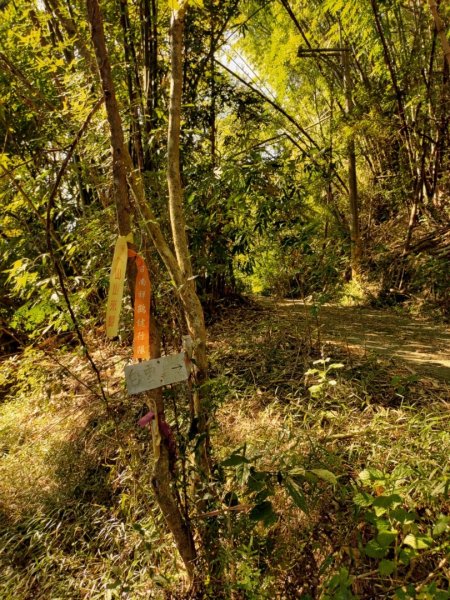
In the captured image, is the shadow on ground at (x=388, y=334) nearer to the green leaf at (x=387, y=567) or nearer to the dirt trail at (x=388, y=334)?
the dirt trail at (x=388, y=334)

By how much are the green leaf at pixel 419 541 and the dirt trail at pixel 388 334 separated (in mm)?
1383

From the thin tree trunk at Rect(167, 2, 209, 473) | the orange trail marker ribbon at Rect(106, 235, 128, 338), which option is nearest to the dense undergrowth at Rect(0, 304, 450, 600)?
the thin tree trunk at Rect(167, 2, 209, 473)

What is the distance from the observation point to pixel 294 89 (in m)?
6.29

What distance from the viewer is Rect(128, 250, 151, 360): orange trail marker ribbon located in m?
1.03

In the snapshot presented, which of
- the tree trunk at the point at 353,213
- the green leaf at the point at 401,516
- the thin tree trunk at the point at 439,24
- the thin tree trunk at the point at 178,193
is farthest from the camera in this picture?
the tree trunk at the point at 353,213

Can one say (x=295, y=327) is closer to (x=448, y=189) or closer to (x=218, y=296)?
(x=218, y=296)

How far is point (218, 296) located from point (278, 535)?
265 cm

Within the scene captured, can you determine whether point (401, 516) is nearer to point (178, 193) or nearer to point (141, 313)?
point (141, 313)

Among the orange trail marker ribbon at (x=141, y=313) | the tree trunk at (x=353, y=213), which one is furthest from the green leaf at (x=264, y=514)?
the tree trunk at (x=353, y=213)

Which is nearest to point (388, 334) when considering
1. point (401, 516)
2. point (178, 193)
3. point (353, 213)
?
point (353, 213)

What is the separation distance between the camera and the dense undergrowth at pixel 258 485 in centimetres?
120

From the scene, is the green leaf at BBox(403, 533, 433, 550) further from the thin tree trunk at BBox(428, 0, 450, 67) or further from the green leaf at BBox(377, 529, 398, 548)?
the thin tree trunk at BBox(428, 0, 450, 67)

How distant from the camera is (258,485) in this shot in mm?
1064

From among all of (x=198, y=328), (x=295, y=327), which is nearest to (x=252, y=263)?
(x=295, y=327)
